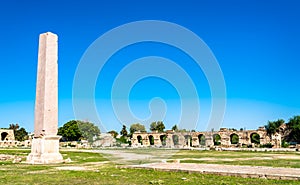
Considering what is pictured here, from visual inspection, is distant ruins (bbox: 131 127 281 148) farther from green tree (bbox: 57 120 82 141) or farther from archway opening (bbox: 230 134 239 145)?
green tree (bbox: 57 120 82 141)

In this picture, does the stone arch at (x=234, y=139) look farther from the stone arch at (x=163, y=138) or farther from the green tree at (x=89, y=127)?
the green tree at (x=89, y=127)

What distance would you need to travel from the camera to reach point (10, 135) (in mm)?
68812

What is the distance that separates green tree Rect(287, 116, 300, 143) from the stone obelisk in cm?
4555

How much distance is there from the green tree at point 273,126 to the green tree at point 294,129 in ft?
4.86

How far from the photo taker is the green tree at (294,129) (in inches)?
2046

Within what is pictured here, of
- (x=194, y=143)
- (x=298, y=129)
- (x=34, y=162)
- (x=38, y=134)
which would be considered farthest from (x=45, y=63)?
(x=298, y=129)

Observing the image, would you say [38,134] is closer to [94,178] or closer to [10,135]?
[94,178]

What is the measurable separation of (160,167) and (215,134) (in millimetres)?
45151

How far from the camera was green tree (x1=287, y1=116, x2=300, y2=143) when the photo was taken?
51969 mm

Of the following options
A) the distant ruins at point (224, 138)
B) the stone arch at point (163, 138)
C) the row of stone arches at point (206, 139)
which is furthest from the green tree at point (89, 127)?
the stone arch at point (163, 138)

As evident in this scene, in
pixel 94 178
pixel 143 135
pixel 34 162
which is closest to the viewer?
pixel 94 178

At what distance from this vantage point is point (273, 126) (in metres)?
52.3

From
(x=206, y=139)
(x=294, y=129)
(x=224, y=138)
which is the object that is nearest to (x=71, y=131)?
(x=206, y=139)

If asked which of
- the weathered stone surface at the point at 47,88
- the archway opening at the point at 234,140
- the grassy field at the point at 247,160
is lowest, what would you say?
the archway opening at the point at 234,140
